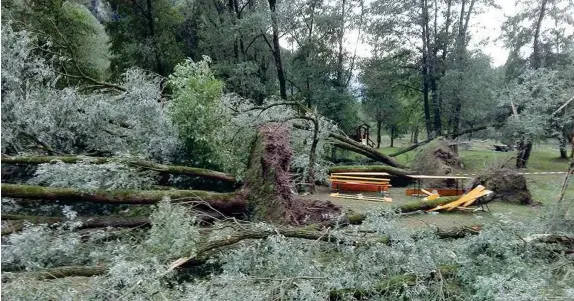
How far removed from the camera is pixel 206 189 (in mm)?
8641

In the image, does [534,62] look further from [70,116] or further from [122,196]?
[122,196]

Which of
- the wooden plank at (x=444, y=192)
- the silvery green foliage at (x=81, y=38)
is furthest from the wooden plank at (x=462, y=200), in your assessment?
the silvery green foliage at (x=81, y=38)

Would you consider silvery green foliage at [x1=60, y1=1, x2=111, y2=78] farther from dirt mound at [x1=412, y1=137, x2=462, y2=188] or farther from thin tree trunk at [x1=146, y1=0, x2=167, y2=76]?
dirt mound at [x1=412, y1=137, x2=462, y2=188]

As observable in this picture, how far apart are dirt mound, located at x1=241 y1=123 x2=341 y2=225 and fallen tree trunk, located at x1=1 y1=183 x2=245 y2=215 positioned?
13.4 inches

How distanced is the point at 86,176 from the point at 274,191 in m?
2.91

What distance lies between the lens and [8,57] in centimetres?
779

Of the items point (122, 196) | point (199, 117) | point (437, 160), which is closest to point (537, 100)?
point (437, 160)

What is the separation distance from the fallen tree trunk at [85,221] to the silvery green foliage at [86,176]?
1.59ft

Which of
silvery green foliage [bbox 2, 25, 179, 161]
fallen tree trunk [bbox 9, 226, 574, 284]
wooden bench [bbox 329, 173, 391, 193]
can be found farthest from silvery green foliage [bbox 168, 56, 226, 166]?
wooden bench [bbox 329, 173, 391, 193]


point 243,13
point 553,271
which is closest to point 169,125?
point 553,271

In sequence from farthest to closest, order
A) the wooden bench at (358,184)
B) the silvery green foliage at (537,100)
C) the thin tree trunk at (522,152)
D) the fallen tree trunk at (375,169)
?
1. the thin tree trunk at (522,152)
2. the silvery green foliage at (537,100)
3. the fallen tree trunk at (375,169)
4. the wooden bench at (358,184)

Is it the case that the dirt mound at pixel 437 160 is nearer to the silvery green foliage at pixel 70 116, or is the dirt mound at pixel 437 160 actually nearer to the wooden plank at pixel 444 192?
the wooden plank at pixel 444 192

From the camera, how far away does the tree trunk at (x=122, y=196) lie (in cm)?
629

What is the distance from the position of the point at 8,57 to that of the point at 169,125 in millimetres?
2952
